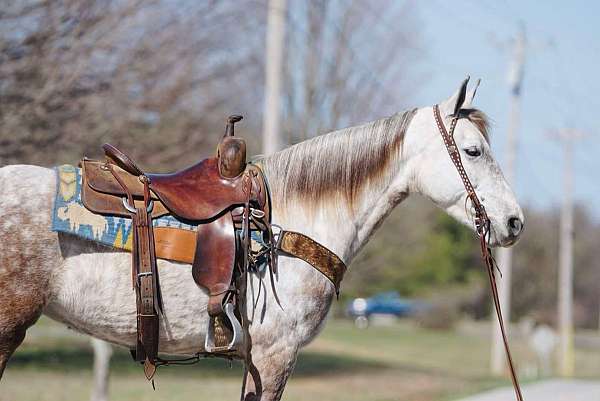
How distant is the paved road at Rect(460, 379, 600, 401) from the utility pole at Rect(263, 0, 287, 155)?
4.93 meters

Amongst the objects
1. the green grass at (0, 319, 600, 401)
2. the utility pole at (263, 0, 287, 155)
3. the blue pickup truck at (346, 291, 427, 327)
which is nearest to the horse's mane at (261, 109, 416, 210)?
the utility pole at (263, 0, 287, 155)

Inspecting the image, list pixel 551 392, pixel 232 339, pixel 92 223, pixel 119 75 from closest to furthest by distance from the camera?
pixel 92 223
pixel 232 339
pixel 119 75
pixel 551 392

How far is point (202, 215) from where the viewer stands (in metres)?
3.50

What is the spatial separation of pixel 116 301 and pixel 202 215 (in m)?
0.52

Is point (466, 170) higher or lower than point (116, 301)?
higher

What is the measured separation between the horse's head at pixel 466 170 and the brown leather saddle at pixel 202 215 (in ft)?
2.64

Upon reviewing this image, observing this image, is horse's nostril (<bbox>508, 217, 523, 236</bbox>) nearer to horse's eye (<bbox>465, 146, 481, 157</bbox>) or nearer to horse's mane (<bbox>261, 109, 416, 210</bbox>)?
horse's eye (<bbox>465, 146, 481, 157</bbox>)

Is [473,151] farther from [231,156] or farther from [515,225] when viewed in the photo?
[231,156]

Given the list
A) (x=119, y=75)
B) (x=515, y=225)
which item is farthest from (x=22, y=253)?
(x=119, y=75)

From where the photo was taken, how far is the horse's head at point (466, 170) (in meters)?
3.82

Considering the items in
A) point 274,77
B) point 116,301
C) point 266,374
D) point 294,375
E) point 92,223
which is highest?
point 274,77

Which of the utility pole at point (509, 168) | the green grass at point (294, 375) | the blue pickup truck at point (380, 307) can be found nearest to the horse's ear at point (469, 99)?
the green grass at point (294, 375)

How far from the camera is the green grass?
1116cm

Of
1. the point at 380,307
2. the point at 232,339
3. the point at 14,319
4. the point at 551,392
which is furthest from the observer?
the point at 380,307
